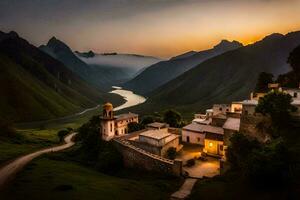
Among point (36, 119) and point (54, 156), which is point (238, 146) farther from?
point (36, 119)

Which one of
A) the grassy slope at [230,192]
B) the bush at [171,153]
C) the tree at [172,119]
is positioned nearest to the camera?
the grassy slope at [230,192]

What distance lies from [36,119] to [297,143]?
181 metres

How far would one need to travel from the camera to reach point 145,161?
51.2 m

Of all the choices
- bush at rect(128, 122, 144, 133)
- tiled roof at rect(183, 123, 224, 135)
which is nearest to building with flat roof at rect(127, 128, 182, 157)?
tiled roof at rect(183, 123, 224, 135)

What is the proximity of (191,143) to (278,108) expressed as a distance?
26.6 m

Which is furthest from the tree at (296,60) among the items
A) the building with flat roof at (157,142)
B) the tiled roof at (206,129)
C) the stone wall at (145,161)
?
the stone wall at (145,161)

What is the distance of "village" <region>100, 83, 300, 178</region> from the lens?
46881mm

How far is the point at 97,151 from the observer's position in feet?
221

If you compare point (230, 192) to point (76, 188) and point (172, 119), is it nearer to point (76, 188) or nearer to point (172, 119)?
point (76, 188)

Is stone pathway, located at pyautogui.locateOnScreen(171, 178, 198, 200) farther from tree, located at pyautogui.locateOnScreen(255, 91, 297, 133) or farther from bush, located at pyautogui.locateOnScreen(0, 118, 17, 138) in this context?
bush, located at pyautogui.locateOnScreen(0, 118, 17, 138)

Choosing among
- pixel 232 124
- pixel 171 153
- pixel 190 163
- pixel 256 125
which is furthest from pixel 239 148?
pixel 171 153

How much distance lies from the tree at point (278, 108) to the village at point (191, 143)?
2.01 m

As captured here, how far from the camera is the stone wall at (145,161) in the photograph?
4569 cm

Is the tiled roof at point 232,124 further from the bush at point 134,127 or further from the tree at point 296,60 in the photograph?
the bush at point 134,127
